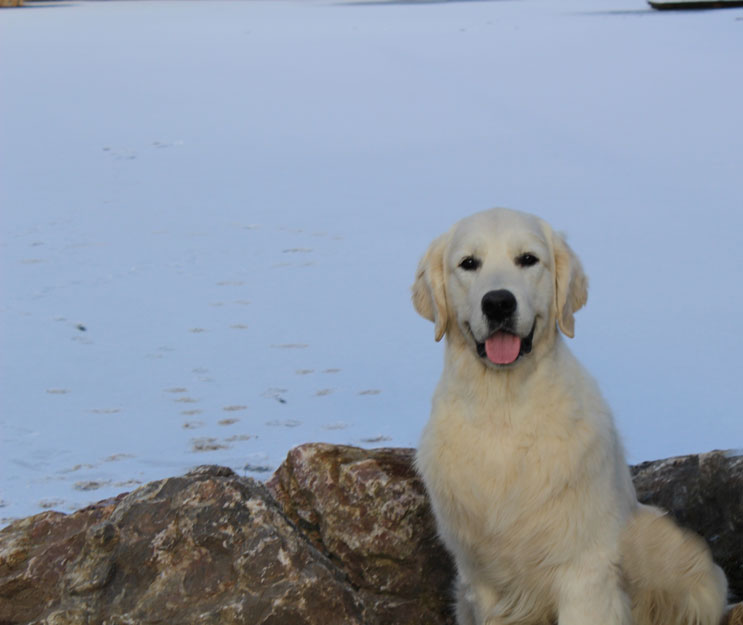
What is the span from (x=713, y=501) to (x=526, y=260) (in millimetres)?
1638

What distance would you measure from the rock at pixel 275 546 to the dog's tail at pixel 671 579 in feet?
0.56

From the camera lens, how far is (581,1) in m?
22.0

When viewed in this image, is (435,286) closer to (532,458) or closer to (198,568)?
(532,458)

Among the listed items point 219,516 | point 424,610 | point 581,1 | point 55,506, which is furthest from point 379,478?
point 581,1

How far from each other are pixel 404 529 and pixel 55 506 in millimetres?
2658

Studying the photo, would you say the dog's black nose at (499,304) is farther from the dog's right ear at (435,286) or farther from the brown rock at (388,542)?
the brown rock at (388,542)

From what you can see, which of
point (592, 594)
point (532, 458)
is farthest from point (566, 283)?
point (592, 594)

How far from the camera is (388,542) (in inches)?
171

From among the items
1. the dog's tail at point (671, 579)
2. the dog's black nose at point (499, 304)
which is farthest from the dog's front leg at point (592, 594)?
the dog's black nose at point (499, 304)

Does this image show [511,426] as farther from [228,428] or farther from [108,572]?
[228,428]

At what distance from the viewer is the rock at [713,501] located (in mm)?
4305

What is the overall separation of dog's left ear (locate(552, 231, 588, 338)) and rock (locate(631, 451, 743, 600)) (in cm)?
134

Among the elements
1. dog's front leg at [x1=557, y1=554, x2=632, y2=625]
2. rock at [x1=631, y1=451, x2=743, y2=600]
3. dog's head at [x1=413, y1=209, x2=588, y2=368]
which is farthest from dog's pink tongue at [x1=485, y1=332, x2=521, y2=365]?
rock at [x1=631, y1=451, x2=743, y2=600]

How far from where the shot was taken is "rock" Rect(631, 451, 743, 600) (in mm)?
4305
